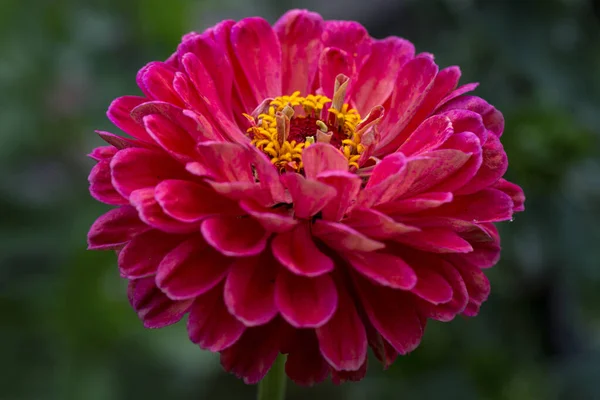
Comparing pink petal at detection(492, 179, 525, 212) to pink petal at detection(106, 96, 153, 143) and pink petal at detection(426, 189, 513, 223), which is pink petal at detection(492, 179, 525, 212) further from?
pink petal at detection(106, 96, 153, 143)

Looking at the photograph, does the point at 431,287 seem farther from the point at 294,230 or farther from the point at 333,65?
the point at 333,65

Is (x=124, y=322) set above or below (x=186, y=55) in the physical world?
below

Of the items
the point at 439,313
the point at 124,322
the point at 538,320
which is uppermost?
the point at 439,313

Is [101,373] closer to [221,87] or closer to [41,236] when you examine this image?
[41,236]

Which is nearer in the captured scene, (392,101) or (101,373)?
(392,101)

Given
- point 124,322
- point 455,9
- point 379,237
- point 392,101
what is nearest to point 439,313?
point 379,237

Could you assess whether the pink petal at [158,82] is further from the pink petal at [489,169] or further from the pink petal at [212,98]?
the pink petal at [489,169]

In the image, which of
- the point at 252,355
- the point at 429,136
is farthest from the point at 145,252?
the point at 429,136
